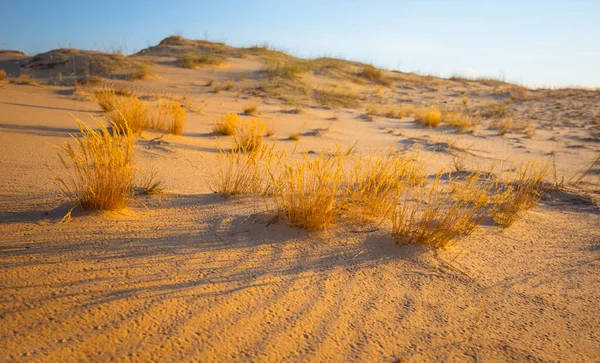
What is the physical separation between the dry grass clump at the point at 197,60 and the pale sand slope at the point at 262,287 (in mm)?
12153

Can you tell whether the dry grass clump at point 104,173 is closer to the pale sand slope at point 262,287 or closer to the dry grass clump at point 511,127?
the pale sand slope at point 262,287

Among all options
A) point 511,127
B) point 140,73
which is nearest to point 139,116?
point 140,73

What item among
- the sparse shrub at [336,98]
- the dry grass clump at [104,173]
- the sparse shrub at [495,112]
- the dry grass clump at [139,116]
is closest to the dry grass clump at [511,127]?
the sparse shrub at [495,112]

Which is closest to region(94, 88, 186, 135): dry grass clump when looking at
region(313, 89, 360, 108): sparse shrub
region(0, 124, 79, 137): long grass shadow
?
region(0, 124, 79, 137): long grass shadow

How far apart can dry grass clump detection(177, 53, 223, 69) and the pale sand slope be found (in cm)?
1215

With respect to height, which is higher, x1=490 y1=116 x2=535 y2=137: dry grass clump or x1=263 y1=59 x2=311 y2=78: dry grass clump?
x1=263 y1=59 x2=311 y2=78: dry grass clump

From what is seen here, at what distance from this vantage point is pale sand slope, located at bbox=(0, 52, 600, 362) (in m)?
1.67

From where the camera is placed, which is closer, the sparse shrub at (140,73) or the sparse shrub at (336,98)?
the sparse shrub at (140,73)

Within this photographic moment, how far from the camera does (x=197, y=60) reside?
50.4 feet

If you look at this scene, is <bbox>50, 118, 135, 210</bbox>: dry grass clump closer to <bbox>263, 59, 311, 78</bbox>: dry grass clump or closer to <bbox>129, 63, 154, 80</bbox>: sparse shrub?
<bbox>129, 63, 154, 80</bbox>: sparse shrub

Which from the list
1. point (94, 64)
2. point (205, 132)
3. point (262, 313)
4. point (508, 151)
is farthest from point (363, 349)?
point (94, 64)

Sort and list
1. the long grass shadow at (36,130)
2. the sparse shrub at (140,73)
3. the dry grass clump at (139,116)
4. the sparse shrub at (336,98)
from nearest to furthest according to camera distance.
Result: 1. the long grass shadow at (36,130)
2. the dry grass clump at (139,116)
3. the sparse shrub at (140,73)
4. the sparse shrub at (336,98)

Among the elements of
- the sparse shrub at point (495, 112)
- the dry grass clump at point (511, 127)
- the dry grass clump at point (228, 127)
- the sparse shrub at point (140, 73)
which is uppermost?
the sparse shrub at point (140, 73)

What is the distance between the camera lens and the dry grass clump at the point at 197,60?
14773 millimetres
